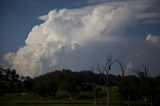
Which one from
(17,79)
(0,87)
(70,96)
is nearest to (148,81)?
(70,96)

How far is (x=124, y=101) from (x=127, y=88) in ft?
48.1

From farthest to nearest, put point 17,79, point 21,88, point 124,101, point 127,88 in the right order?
point 17,79 → point 21,88 → point 124,101 → point 127,88

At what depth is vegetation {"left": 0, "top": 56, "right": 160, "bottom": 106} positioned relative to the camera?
8540cm

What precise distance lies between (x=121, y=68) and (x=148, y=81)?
264 inches

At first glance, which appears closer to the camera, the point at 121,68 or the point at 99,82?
the point at 121,68

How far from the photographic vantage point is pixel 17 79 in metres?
164

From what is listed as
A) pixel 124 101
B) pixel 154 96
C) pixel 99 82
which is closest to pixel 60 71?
pixel 99 82

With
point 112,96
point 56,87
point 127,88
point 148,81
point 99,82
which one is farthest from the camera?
point 99,82

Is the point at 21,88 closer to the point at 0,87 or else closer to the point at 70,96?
the point at 0,87

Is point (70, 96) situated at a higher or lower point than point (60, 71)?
lower

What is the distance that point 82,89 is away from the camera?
135125mm

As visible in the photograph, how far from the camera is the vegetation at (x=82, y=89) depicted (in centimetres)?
8540

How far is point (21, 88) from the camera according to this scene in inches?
6024

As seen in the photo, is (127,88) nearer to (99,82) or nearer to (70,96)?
(70,96)
